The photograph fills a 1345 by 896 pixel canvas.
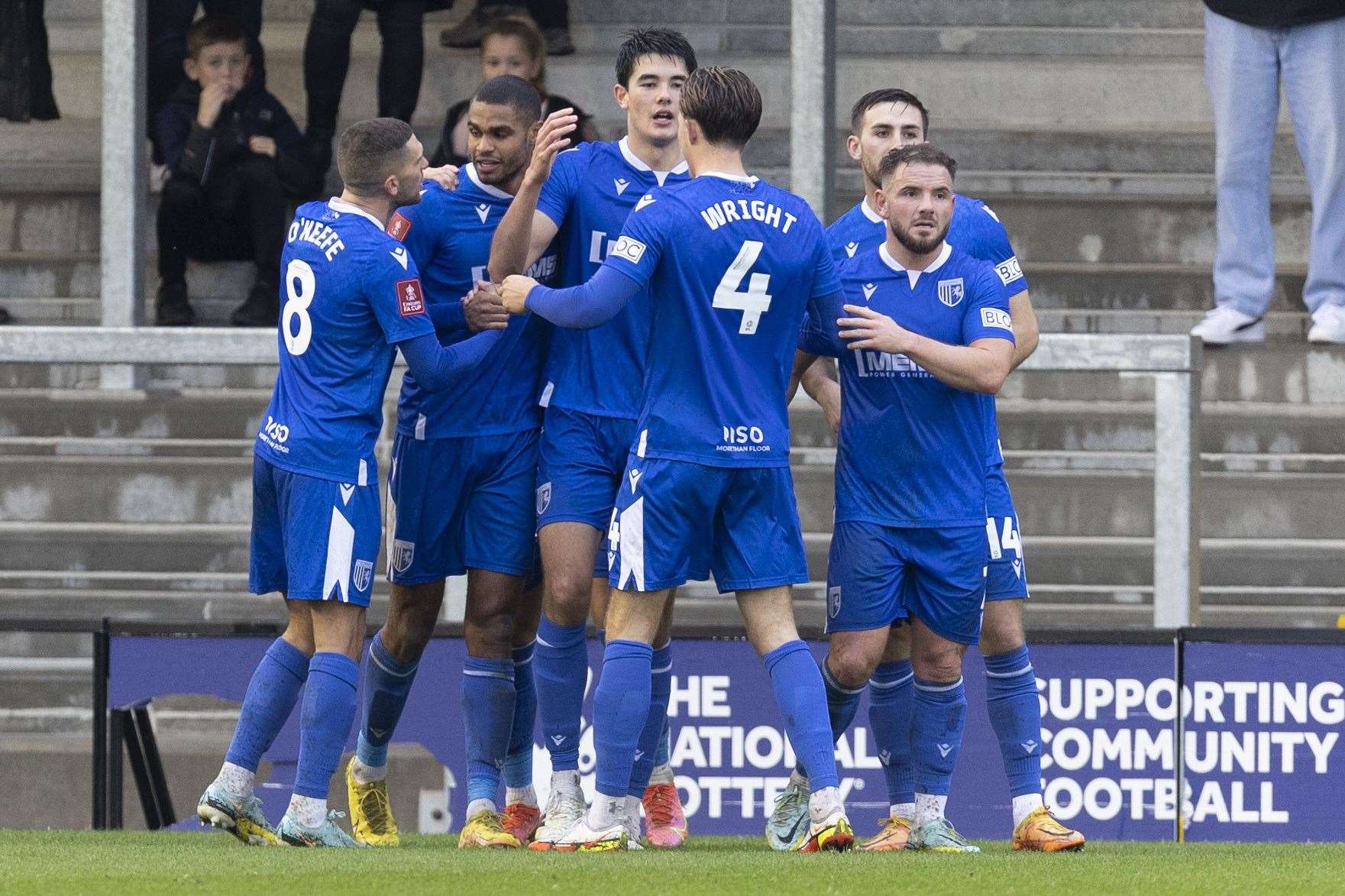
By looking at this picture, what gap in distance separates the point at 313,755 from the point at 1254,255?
548 cm

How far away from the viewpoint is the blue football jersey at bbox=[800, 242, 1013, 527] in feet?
17.8

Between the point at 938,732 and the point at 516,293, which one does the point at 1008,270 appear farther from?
the point at 516,293

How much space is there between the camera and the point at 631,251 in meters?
5.05

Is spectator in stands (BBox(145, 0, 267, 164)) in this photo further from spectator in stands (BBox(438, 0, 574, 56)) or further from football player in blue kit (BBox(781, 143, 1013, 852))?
football player in blue kit (BBox(781, 143, 1013, 852))

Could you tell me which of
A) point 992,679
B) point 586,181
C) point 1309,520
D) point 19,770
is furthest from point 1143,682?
point 19,770

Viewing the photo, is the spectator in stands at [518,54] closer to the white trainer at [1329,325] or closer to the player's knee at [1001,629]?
the white trainer at [1329,325]

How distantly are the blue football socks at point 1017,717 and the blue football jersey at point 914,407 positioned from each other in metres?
0.44

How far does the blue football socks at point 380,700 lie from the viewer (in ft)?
19.3

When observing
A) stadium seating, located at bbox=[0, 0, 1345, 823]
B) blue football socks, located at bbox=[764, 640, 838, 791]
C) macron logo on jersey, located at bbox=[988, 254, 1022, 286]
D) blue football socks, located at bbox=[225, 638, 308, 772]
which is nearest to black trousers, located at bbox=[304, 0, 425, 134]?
stadium seating, located at bbox=[0, 0, 1345, 823]

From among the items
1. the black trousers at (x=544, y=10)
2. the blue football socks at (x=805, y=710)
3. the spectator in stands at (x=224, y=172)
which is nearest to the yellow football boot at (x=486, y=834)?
the blue football socks at (x=805, y=710)

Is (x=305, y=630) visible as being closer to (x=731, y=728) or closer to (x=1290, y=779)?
(x=731, y=728)

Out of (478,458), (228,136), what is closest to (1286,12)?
(228,136)

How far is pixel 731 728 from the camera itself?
6.83 meters

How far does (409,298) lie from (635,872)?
1.58 metres
